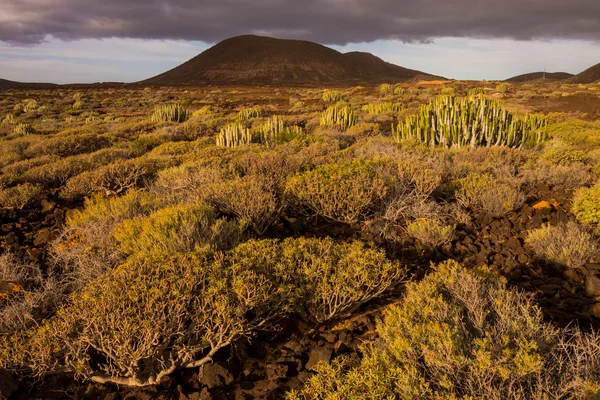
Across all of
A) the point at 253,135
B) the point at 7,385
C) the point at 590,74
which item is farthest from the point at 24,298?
the point at 590,74

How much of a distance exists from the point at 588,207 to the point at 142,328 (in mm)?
5931

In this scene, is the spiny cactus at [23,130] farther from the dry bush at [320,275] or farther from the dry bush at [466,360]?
the dry bush at [466,360]

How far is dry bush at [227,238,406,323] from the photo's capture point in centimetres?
339

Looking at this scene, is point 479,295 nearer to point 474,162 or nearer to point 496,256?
point 496,256

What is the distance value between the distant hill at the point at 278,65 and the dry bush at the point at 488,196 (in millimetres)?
88958

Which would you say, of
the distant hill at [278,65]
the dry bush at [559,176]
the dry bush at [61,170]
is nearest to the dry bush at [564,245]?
the dry bush at [559,176]

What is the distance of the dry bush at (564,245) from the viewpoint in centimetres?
436

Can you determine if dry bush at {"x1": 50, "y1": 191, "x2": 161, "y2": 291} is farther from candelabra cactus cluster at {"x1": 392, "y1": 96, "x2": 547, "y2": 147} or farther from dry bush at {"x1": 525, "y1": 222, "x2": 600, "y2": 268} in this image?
candelabra cactus cluster at {"x1": 392, "y1": 96, "x2": 547, "y2": 147}

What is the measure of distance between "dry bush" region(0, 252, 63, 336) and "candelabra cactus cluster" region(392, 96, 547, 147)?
986 centimetres

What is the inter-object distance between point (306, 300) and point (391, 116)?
17.3 metres

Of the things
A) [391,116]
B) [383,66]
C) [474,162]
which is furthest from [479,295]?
[383,66]

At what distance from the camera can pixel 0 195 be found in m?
7.01

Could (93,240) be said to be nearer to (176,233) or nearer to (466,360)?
(176,233)

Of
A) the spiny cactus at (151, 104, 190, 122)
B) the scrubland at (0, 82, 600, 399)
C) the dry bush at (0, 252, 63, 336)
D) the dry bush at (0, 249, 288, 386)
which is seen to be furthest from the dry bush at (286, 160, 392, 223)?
the spiny cactus at (151, 104, 190, 122)
